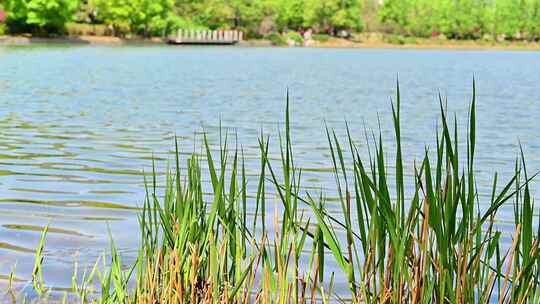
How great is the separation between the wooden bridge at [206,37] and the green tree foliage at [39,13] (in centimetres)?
1491

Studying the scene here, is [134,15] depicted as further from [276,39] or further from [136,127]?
[136,127]

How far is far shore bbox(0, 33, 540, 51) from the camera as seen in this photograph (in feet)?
246

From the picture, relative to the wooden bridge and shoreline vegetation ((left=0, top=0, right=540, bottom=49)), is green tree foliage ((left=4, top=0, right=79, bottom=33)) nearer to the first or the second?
shoreline vegetation ((left=0, top=0, right=540, bottom=49))

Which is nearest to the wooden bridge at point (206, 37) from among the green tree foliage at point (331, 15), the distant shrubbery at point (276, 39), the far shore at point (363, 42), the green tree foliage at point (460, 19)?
the far shore at point (363, 42)

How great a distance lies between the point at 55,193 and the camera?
9.02 m

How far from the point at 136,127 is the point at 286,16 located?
99818mm

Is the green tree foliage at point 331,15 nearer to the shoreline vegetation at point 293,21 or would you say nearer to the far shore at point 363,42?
the shoreline vegetation at point 293,21

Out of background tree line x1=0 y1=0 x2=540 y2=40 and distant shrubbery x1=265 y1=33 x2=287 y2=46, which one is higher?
background tree line x1=0 y1=0 x2=540 y2=40

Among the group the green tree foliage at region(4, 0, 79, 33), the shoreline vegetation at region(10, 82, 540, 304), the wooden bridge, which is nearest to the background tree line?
the green tree foliage at region(4, 0, 79, 33)

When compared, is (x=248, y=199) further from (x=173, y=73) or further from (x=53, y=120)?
(x=173, y=73)

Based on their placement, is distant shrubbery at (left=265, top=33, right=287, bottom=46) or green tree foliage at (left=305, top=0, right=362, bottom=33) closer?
distant shrubbery at (left=265, top=33, right=287, bottom=46)

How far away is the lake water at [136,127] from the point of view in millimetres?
7520

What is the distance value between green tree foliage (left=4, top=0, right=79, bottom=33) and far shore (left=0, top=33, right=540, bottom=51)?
1.30 metres

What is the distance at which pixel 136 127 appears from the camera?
52.1ft
